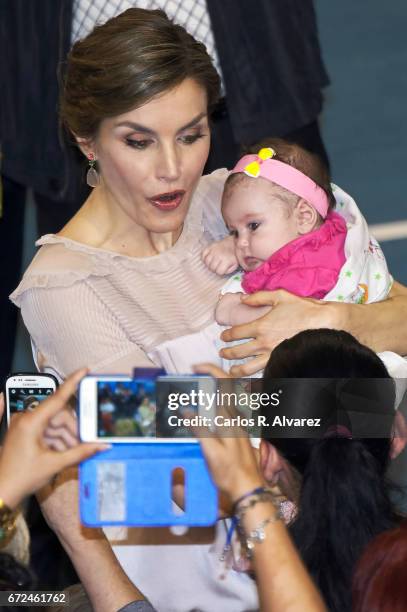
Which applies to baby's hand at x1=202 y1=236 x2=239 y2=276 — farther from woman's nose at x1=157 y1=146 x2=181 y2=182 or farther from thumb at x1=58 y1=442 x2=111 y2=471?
thumb at x1=58 y1=442 x2=111 y2=471

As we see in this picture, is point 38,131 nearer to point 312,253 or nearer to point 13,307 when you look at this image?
point 13,307

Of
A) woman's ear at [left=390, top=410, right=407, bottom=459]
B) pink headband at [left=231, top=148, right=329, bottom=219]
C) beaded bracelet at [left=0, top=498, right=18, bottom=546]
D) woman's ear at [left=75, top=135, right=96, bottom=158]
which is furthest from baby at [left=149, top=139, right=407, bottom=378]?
beaded bracelet at [left=0, top=498, right=18, bottom=546]

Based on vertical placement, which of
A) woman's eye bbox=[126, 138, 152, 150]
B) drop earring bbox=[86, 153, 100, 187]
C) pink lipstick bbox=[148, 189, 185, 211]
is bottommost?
pink lipstick bbox=[148, 189, 185, 211]

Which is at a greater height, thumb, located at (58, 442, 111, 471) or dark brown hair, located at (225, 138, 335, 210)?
dark brown hair, located at (225, 138, 335, 210)

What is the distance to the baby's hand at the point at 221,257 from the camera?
2.02 metres

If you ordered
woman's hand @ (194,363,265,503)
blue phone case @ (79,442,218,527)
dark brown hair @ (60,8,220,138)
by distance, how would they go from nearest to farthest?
woman's hand @ (194,363,265,503) < blue phone case @ (79,442,218,527) < dark brown hair @ (60,8,220,138)

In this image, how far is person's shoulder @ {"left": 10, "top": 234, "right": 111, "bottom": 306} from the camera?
A: 1892 millimetres

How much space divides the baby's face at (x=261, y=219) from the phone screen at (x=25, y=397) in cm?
39

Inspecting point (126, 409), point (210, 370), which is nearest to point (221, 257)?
point (210, 370)

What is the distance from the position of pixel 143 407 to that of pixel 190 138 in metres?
0.44

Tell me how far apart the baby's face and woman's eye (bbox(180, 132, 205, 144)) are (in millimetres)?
101

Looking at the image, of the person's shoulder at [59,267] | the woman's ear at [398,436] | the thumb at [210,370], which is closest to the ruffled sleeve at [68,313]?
the person's shoulder at [59,267]

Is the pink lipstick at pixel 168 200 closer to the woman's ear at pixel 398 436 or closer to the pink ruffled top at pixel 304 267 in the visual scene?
the pink ruffled top at pixel 304 267

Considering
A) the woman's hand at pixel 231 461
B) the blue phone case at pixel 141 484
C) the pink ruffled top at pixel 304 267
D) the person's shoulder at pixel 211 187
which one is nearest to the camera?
the woman's hand at pixel 231 461
